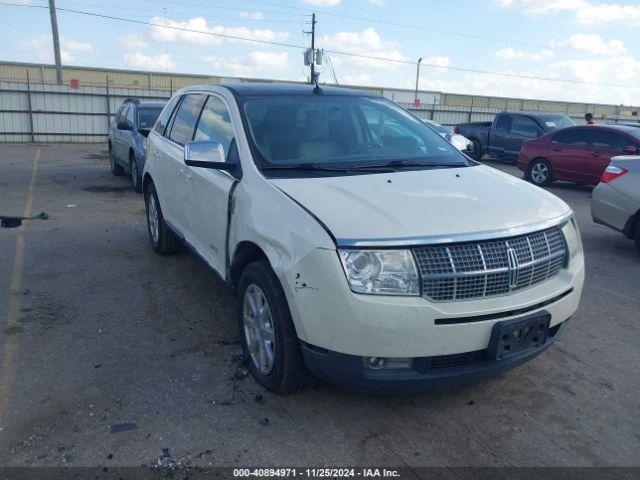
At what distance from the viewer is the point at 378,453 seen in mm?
3002

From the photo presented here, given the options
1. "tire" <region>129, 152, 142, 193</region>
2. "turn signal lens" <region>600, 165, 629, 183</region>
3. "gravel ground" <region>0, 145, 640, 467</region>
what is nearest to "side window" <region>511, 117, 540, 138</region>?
"turn signal lens" <region>600, 165, 629, 183</region>

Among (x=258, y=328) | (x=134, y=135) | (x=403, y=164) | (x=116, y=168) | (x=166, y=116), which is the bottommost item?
(x=116, y=168)

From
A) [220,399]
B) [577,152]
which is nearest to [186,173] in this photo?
[220,399]

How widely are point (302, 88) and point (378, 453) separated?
2.98 meters

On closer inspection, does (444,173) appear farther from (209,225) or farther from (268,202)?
(209,225)

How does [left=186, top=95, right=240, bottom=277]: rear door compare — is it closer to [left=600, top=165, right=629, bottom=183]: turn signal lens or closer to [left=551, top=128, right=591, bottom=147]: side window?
[left=600, top=165, right=629, bottom=183]: turn signal lens

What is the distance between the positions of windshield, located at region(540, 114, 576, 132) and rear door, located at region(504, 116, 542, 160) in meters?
0.33

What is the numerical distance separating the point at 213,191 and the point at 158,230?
2282 millimetres

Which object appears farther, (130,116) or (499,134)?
(499,134)

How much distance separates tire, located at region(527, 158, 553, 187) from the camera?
13.1 m

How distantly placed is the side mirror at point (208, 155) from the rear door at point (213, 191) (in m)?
0.10

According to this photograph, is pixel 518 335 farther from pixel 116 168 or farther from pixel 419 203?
pixel 116 168

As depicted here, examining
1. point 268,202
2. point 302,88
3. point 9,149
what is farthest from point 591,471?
point 9,149

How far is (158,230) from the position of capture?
6297 mm
